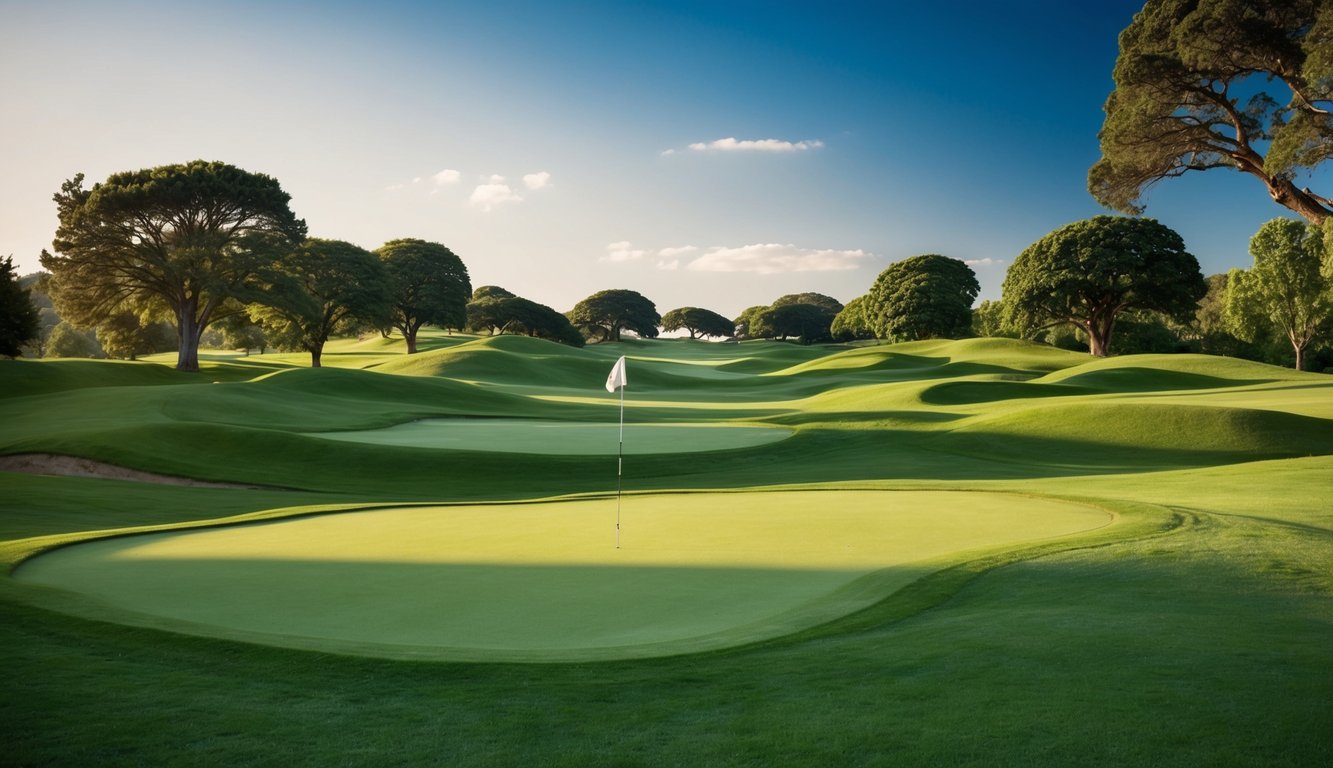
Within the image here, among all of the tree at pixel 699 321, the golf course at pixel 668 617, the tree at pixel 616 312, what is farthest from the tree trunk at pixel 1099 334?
the tree at pixel 699 321

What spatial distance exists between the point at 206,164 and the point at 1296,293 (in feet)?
240

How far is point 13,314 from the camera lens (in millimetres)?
40250

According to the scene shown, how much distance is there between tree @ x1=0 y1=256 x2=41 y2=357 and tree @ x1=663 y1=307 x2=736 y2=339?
114231 mm

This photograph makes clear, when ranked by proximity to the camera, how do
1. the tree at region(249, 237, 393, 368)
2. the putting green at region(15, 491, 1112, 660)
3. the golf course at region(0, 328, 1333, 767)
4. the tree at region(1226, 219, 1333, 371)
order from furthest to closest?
the tree at region(1226, 219, 1333, 371), the tree at region(249, 237, 393, 368), the putting green at region(15, 491, 1112, 660), the golf course at region(0, 328, 1333, 767)

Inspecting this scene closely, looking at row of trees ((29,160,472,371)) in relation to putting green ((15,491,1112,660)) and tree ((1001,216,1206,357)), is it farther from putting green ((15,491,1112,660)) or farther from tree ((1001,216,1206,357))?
tree ((1001,216,1206,357))

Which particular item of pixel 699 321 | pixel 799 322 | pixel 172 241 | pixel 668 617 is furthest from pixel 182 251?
pixel 699 321

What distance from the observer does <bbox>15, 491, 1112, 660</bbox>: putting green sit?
22.0 ft

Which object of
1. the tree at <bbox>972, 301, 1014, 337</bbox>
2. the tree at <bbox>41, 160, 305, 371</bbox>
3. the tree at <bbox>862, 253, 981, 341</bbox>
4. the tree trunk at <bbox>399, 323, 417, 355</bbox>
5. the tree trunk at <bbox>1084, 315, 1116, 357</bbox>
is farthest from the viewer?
the tree at <bbox>972, 301, 1014, 337</bbox>

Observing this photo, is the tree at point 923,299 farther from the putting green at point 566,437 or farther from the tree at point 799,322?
the putting green at point 566,437

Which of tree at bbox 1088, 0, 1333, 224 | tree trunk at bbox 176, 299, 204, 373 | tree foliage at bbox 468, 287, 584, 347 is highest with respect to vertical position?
tree at bbox 1088, 0, 1333, 224

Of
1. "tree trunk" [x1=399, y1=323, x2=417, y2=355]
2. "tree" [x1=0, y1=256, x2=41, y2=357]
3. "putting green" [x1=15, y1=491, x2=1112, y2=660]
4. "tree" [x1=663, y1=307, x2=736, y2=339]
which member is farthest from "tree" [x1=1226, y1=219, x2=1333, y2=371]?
"tree" [x1=663, y1=307, x2=736, y2=339]

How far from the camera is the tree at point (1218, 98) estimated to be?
1906 cm

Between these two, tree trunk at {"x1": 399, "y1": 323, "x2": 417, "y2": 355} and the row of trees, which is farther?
tree trunk at {"x1": 399, "y1": 323, "x2": 417, "y2": 355}

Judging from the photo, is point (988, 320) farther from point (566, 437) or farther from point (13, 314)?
point (13, 314)
